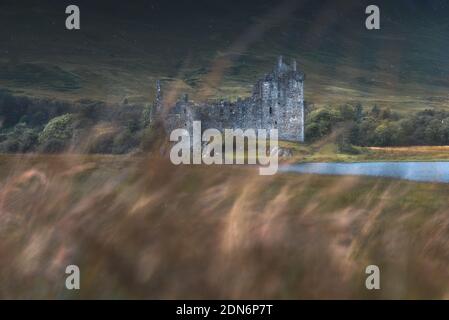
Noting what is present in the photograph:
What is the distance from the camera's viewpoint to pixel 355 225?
6863 millimetres

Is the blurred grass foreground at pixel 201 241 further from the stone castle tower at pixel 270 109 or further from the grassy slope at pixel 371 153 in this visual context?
the stone castle tower at pixel 270 109

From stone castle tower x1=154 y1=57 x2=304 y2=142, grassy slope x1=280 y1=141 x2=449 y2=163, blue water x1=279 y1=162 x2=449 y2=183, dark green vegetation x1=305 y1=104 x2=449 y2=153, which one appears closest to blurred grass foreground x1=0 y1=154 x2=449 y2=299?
blue water x1=279 y1=162 x2=449 y2=183

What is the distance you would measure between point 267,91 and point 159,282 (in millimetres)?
84534

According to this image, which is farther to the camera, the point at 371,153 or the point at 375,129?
the point at 375,129

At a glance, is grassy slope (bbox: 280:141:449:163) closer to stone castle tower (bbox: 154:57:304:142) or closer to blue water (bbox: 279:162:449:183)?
stone castle tower (bbox: 154:57:304:142)

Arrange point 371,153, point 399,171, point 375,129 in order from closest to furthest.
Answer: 1. point 399,171
2. point 371,153
3. point 375,129

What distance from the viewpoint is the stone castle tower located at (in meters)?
87.7

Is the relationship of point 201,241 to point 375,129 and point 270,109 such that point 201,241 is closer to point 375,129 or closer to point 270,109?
point 270,109

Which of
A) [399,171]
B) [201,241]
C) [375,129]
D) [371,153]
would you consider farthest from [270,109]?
[201,241]

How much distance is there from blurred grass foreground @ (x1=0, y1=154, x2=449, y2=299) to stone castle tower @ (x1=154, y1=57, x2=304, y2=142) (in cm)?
7873

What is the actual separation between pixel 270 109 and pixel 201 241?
8332 cm

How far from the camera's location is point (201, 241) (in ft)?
21.0

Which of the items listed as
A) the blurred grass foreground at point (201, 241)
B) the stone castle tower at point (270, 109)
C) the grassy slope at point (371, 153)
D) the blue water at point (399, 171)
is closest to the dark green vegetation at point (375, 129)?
the grassy slope at point (371, 153)

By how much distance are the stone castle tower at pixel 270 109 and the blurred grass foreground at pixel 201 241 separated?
78.7 meters
